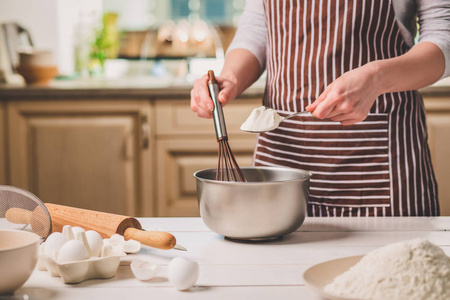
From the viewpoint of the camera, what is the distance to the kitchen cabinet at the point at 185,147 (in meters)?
2.29

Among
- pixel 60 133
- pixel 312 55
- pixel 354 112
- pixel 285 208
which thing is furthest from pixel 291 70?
pixel 60 133

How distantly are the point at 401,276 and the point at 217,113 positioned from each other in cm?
→ 49

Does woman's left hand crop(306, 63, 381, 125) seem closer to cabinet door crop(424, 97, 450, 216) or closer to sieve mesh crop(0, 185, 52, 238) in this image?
sieve mesh crop(0, 185, 52, 238)

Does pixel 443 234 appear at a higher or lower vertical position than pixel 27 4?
lower

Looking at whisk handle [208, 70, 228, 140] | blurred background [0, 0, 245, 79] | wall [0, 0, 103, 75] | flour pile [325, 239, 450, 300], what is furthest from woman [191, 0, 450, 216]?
wall [0, 0, 103, 75]

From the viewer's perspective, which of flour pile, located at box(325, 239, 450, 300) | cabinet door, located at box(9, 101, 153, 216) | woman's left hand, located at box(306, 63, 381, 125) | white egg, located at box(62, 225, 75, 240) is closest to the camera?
flour pile, located at box(325, 239, 450, 300)

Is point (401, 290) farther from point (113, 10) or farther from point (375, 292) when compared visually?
point (113, 10)

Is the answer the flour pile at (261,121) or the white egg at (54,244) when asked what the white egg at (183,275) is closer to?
the white egg at (54,244)

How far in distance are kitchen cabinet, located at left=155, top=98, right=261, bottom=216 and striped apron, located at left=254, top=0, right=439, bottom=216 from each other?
37.6 inches

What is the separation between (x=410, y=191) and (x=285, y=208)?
0.45 meters

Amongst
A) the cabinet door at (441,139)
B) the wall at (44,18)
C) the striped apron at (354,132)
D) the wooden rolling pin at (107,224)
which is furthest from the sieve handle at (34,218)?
the wall at (44,18)

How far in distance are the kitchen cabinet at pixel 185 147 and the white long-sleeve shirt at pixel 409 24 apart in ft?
2.73

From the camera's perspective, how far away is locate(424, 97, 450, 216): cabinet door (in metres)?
2.21

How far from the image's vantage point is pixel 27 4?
297 cm
